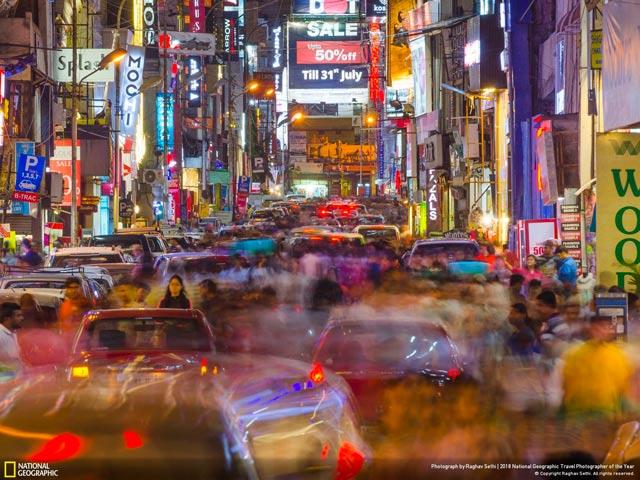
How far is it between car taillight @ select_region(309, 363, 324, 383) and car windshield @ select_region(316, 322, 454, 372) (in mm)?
752

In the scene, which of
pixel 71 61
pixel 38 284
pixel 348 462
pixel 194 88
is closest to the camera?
pixel 348 462

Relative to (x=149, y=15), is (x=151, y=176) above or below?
below

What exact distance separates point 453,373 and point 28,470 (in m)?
6.15

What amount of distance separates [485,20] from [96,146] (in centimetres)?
1633

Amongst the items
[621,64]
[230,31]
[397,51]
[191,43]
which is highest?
[230,31]

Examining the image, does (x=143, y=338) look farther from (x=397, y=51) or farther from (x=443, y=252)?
(x=397, y=51)

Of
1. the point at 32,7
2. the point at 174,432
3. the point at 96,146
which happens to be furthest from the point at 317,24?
the point at 174,432

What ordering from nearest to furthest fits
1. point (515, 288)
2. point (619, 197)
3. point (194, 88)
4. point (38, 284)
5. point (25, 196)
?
point (515, 288)
point (619, 197)
point (38, 284)
point (25, 196)
point (194, 88)

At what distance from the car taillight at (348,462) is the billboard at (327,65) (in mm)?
103793

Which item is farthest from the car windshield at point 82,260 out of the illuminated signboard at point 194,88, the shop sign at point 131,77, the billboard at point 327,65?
the billboard at point 327,65

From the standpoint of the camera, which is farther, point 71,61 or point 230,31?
point 230,31

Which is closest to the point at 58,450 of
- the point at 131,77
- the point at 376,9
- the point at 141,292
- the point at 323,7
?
the point at 141,292

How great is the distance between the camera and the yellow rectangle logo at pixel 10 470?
15.7 feet

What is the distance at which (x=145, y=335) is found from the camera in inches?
471
